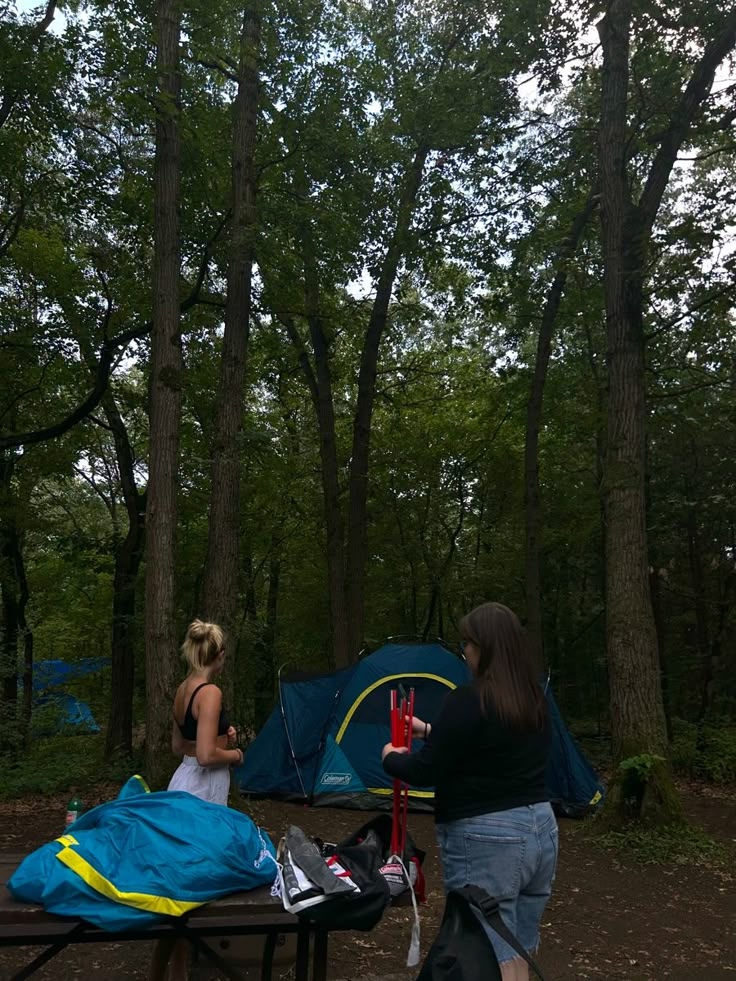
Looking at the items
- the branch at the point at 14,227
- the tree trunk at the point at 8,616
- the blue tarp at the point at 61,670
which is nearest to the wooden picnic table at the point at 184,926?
the tree trunk at the point at 8,616

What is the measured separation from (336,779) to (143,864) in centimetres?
649

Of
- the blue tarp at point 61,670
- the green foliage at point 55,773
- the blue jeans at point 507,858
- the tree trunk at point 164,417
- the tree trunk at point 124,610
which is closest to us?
the blue jeans at point 507,858

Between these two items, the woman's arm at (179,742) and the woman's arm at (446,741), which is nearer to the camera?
the woman's arm at (446,741)

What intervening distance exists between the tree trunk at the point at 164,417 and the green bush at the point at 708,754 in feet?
23.2

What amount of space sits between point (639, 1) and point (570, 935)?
7.98 metres

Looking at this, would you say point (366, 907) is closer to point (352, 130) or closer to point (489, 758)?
point (489, 758)

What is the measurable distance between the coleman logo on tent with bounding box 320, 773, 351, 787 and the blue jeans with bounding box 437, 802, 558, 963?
21.2ft

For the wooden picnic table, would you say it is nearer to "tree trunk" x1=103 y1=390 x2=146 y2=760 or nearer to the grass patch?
the grass patch

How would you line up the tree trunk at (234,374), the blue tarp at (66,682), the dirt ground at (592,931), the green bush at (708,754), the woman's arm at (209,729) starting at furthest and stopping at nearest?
the blue tarp at (66,682), the green bush at (708,754), the tree trunk at (234,374), the dirt ground at (592,931), the woman's arm at (209,729)

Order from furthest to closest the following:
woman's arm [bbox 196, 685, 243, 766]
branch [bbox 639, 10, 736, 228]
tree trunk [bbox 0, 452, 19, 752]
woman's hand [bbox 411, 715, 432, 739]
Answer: tree trunk [bbox 0, 452, 19, 752] → branch [bbox 639, 10, 736, 228] → woman's arm [bbox 196, 685, 243, 766] → woman's hand [bbox 411, 715, 432, 739]

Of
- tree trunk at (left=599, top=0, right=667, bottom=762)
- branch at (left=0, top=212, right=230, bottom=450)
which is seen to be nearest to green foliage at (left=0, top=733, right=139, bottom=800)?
branch at (left=0, top=212, right=230, bottom=450)

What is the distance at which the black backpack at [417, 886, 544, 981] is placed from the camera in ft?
7.87

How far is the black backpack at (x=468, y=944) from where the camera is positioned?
2398 mm

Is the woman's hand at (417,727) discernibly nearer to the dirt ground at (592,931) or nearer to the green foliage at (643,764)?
the dirt ground at (592,931)
